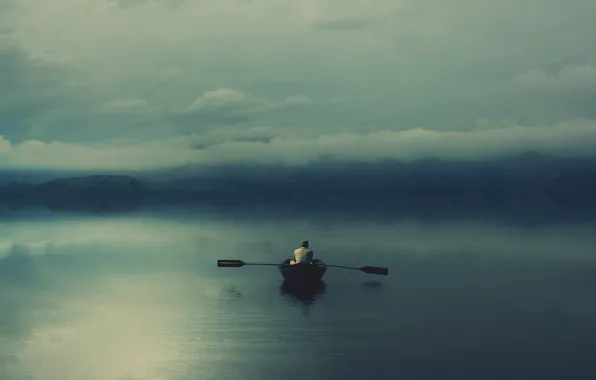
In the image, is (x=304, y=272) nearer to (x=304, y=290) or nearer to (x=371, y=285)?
(x=304, y=290)

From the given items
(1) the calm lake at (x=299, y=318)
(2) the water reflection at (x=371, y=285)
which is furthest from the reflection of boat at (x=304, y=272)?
(2) the water reflection at (x=371, y=285)

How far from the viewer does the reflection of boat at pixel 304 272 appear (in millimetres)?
30812

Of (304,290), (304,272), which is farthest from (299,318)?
(304,290)

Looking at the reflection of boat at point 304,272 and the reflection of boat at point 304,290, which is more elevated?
the reflection of boat at point 304,272

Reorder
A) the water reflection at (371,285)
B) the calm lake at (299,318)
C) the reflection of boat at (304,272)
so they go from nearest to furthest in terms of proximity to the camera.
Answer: the calm lake at (299,318), the reflection of boat at (304,272), the water reflection at (371,285)

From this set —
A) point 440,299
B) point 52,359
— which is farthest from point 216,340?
point 440,299

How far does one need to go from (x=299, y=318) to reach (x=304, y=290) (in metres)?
5.59

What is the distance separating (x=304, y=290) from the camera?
31781mm

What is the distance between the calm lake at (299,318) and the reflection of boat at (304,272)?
723 mm

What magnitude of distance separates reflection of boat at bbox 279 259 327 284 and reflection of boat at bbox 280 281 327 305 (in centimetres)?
34

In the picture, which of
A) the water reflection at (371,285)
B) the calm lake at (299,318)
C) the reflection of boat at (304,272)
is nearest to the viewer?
the calm lake at (299,318)

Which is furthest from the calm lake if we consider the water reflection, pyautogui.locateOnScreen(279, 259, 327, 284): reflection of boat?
pyautogui.locateOnScreen(279, 259, 327, 284): reflection of boat

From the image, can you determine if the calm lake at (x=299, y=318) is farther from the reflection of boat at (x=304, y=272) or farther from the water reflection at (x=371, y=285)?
the reflection of boat at (x=304, y=272)

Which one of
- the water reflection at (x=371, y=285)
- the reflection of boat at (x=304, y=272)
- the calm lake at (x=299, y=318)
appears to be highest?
the reflection of boat at (x=304, y=272)
